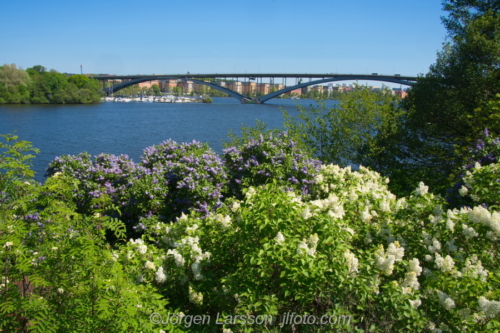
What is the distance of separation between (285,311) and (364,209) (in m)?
1.63

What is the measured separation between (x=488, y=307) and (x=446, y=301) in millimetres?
287

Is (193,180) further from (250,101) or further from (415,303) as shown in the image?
(250,101)

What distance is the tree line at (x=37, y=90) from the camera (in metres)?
64.2

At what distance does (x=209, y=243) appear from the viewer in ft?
13.6

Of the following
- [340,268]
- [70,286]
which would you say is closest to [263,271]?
[340,268]

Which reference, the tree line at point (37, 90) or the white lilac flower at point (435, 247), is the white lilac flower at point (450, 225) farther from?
the tree line at point (37, 90)

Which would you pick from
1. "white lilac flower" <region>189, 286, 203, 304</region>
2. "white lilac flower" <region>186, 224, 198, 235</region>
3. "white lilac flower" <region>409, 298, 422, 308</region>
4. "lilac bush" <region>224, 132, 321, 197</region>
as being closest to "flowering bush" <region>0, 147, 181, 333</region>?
"white lilac flower" <region>189, 286, 203, 304</region>

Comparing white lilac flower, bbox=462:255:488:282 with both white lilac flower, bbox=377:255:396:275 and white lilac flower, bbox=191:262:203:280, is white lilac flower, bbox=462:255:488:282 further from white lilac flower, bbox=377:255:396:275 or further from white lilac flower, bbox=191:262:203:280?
white lilac flower, bbox=191:262:203:280

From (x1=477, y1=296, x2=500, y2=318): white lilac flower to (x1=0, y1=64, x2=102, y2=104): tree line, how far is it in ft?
238

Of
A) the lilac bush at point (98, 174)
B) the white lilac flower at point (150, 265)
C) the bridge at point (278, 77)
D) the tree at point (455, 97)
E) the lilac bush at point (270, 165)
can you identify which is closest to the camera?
the white lilac flower at point (150, 265)

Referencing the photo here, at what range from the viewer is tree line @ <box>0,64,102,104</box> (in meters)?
64.2

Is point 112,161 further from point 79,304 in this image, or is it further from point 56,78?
point 56,78

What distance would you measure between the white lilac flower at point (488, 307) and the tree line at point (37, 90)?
238 ft

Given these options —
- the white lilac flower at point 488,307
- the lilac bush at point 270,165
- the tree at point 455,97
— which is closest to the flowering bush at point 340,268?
the white lilac flower at point 488,307
